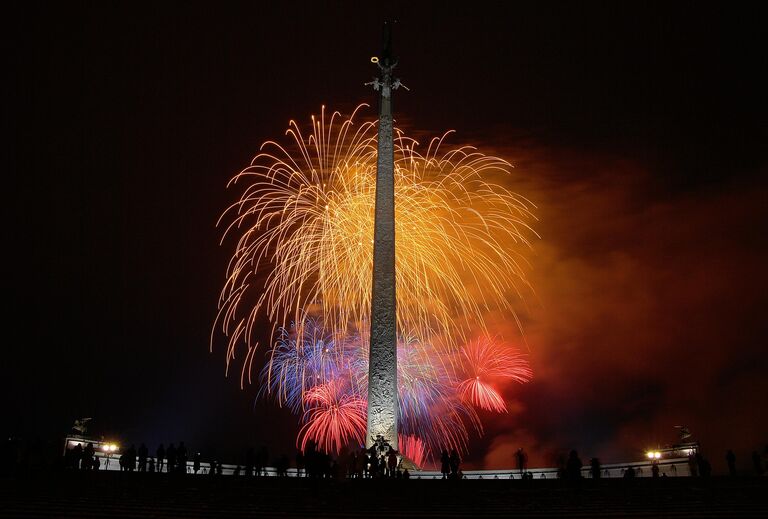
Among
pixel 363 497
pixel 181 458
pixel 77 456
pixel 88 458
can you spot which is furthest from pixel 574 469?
pixel 77 456

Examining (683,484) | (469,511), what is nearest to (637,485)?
(683,484)

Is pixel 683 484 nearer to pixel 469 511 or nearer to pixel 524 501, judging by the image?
pixel 524 501

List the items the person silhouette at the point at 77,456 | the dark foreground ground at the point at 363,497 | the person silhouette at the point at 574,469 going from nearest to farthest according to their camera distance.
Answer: the dark foreground ground at the point at 363,497, the person silhouette at the point at 574,469, the person silhouette at the point at 77,456

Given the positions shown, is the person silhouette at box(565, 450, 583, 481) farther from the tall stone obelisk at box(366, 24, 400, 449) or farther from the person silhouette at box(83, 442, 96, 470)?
the person silhouette at box(83, 442, 96, 470)

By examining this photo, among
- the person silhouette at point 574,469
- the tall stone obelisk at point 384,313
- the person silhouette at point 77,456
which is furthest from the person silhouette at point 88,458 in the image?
the person silhouette at point 574,469

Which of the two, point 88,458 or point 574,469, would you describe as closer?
point 574,469

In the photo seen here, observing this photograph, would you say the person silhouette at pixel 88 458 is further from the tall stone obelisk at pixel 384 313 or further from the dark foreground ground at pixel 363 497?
the tall stone obelisk at pixel 384 313

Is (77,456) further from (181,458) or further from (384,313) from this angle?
(384,313)
